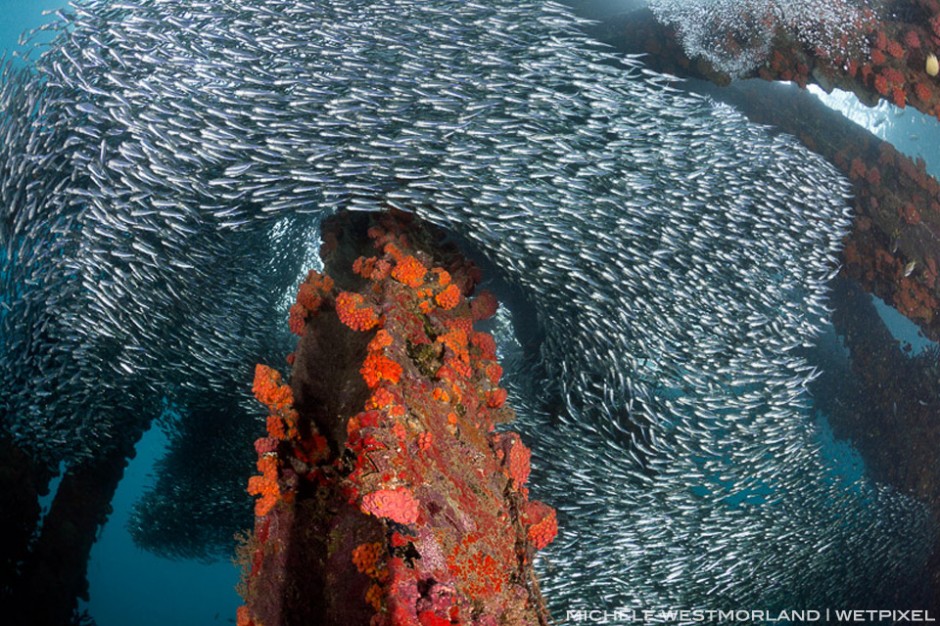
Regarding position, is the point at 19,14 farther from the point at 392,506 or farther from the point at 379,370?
the point at 392,506

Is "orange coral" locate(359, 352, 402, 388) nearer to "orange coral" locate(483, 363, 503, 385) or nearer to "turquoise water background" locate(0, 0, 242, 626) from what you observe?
"orange coral" locate(483, 363, 503, 385)

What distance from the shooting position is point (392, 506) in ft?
9.23

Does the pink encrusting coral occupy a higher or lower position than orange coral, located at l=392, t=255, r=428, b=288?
lower

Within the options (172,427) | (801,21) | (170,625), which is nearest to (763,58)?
(801,21)

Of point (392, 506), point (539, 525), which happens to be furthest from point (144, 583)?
point (392, 506)

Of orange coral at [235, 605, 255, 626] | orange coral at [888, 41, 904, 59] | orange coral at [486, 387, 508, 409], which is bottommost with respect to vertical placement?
orange coral at [235, 605, 255, 626]

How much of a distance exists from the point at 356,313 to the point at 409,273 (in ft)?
2.19

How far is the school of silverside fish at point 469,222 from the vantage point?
5293mm

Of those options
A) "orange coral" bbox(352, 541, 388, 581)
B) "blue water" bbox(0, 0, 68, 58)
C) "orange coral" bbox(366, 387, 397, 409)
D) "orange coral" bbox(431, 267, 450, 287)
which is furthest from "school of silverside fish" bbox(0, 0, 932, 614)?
"blue water" bbox(0, 0, 68, 58)

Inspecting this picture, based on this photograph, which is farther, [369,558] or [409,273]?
[409,273]

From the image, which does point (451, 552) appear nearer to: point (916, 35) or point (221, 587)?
point (916, 35)

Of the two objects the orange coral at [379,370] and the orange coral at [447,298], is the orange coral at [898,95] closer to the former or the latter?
the orange coral at [447,298]

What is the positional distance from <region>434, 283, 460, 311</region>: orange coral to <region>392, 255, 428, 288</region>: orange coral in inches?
7.1

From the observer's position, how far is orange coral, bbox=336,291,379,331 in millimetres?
3965
